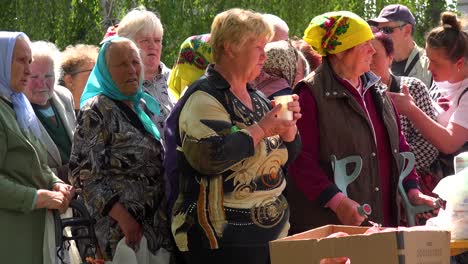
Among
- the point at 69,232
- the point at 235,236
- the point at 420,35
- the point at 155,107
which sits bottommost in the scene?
the point at 420,35

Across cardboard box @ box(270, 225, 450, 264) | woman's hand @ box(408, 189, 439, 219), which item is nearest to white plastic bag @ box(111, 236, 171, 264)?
woman's hand @ box(408, 189, 439, 219)

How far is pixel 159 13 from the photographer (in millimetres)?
16750

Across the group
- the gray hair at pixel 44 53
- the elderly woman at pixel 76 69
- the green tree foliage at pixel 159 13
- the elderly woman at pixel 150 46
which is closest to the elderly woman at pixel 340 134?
the elderly woman at pixel 150 46

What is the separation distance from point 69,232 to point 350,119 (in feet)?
6.26

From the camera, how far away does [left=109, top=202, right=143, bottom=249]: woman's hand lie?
5637mm

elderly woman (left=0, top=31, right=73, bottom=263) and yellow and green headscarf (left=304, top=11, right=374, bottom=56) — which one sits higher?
yellow and green headscarf (left=304, top=11, right=374, bottom=56)

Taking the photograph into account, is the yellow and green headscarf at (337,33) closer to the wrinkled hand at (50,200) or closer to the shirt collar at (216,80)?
the shirt collar at (216,80)

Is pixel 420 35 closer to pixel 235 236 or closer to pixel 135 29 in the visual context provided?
pixel 135 29

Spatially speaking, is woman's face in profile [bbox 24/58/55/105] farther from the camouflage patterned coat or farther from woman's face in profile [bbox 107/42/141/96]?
the camouflage patterned coat

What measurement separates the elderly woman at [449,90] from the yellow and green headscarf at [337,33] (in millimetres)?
810

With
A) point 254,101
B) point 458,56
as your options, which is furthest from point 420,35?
point 254,101

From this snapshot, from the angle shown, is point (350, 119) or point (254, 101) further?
point (350, 119)

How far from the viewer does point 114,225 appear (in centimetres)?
568

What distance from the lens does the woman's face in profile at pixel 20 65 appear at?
Answer: 18.6 ft
